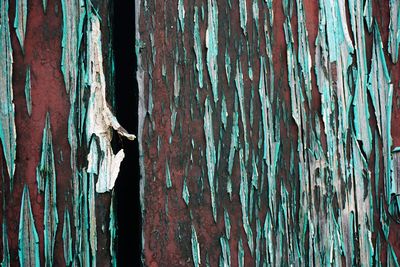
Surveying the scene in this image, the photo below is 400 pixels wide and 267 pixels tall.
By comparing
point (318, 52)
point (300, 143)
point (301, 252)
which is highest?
point (318, 52)

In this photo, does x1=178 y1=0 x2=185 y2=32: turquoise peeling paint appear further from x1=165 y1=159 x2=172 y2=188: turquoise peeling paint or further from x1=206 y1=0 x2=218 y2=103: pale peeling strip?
x1=165 y1=159 x2=172 y2=188: turquoise peeling paint

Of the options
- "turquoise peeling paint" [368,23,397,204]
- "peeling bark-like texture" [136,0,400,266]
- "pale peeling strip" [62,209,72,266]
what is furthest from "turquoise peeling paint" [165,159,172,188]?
"turquoise peeling paint" [368,23,397,204]

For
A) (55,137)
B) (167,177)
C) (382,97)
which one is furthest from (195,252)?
(382,97)

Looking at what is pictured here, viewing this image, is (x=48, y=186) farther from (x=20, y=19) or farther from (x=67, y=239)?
(x=20, y=19)

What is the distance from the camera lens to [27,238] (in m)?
0.54

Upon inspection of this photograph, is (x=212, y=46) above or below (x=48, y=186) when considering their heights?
above

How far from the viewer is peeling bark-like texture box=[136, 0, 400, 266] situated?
58 centimetres

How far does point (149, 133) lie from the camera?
1.87ft

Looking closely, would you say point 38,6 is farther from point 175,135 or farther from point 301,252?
point 301,252

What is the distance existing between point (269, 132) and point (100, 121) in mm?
183

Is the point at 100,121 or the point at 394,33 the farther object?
the point at 394,33

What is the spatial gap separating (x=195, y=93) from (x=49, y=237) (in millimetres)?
208

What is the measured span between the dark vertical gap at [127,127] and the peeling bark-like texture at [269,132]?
0.04ft

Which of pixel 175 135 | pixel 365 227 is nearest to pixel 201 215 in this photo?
pixel 175 135
